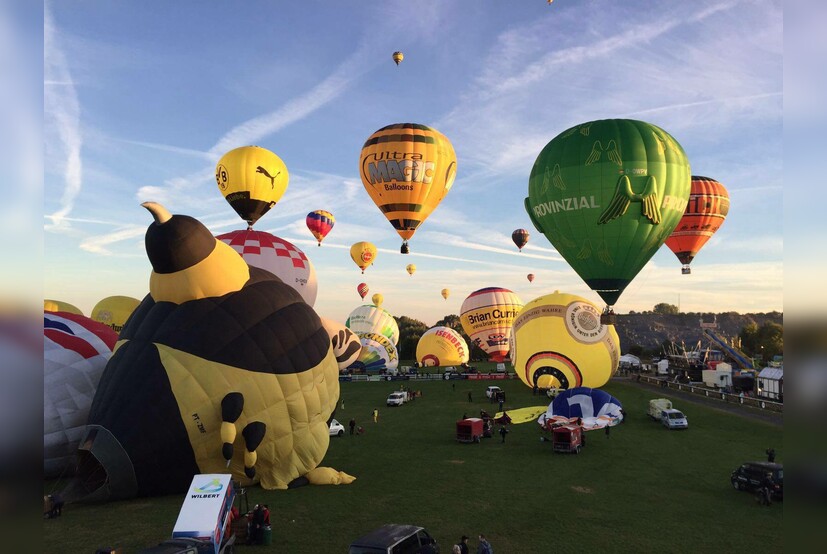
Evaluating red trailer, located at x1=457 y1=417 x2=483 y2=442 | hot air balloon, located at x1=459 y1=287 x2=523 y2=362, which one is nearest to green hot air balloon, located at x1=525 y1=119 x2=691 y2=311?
red trailer, located at x1=457 y1=417 x2=483 y2=442

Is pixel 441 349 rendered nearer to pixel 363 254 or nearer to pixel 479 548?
pixel 363 254

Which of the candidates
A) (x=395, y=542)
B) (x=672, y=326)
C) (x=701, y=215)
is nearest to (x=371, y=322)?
(x=701, y=215)

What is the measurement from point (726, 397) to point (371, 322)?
2995cm

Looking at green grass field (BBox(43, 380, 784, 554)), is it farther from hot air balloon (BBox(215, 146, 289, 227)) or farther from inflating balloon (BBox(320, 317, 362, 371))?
hot air balloon (BBox(215, 146, 289, 227))

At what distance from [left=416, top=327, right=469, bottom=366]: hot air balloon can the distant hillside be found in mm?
60272

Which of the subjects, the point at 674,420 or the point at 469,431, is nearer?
the point at 469,431

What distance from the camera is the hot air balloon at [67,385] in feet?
52.6

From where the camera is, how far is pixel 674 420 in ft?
80.7

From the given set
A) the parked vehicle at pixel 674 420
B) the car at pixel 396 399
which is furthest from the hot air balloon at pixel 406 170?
the parked vehicle at pixel 674 420

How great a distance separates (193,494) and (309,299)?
16.0 metres

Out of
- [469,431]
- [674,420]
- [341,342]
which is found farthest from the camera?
[674,420]

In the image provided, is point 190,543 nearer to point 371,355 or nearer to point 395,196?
point 395,196

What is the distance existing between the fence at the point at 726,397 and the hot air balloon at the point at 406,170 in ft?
62.3

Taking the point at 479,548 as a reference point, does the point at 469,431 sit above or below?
above
